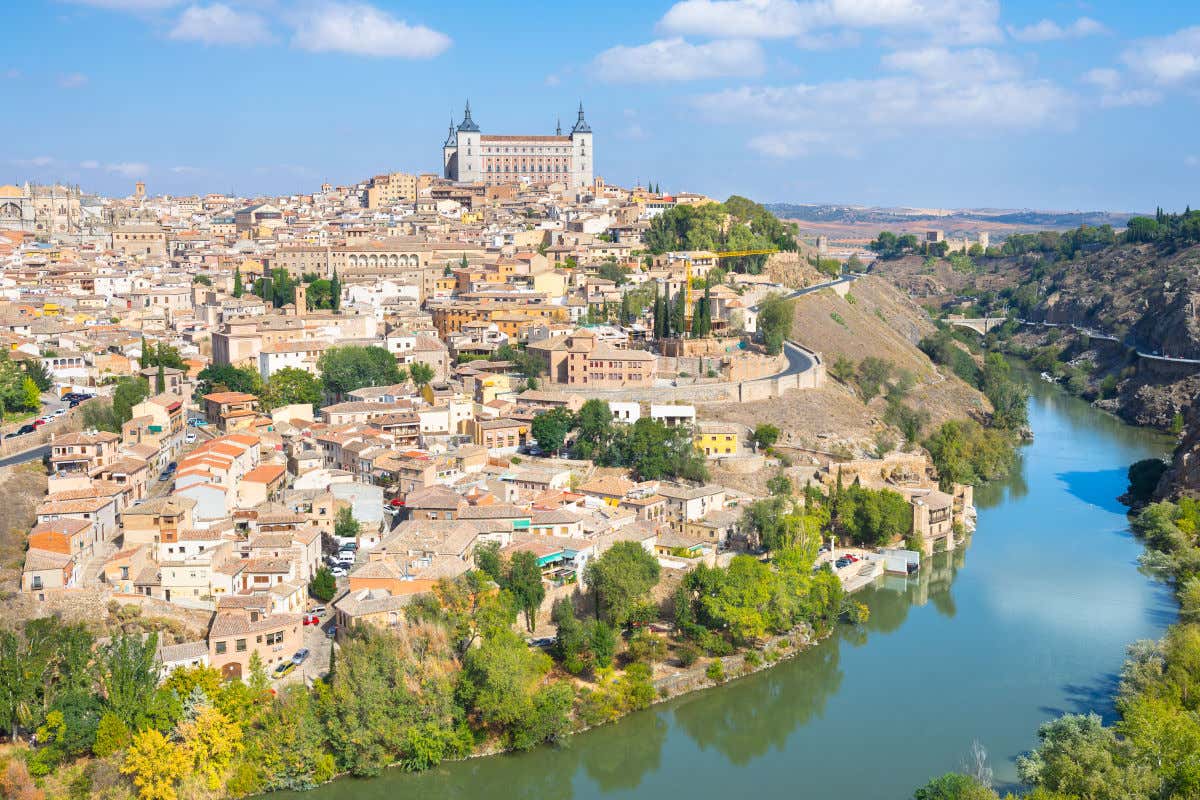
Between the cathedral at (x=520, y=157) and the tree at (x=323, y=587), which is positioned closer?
the tree at (x=323, y=587)

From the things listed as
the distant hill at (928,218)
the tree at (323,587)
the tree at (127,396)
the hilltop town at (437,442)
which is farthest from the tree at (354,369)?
the distant hill at (928,218)

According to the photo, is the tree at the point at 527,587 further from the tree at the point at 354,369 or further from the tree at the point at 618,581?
the tree at the point at 354,369

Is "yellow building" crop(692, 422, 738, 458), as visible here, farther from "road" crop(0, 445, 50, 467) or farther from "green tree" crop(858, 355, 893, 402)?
"road" crop(0, 445, 50, 467)

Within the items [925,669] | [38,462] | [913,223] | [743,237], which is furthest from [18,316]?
[913,223]

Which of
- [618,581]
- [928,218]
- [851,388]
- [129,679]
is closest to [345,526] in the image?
[618,581]

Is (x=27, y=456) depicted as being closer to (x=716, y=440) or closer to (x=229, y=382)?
(x=229, y=382)

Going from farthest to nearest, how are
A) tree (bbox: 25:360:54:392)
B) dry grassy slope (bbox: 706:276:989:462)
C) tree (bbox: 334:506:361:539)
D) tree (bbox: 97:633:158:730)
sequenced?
dry grassy slope (bbox: 706:276:989:462), tree (bbox: 25:360:54:392), tree (bbox: 334:506:361:539), tree (bbox: 97:633:158:730)

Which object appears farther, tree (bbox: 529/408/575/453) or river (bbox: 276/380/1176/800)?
tree (bbox: 529/408/575/453)

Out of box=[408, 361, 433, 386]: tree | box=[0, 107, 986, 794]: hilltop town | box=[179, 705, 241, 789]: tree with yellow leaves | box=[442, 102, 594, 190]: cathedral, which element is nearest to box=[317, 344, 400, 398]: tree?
box=[0, 107, 986, 794]: hilltop town
